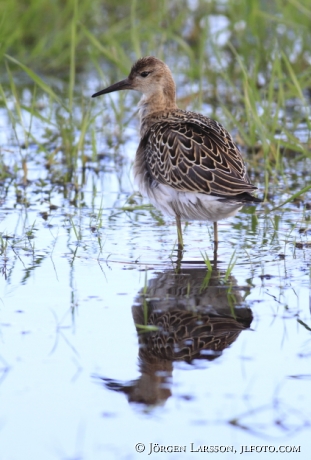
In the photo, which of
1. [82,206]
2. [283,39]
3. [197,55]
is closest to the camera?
[82,206]

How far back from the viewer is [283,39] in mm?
10195

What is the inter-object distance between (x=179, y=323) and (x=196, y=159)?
163 cm

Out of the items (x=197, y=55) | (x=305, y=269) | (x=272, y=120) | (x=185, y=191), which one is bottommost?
(x=305, y=269)

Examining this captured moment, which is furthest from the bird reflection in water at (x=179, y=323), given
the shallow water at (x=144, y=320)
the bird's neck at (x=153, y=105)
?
the bird's neck at (x=153, y=105)

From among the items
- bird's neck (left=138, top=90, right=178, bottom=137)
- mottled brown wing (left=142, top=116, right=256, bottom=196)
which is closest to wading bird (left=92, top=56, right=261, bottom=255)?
mottled brown wing (left=142, top=116, right=256, bottom=196)

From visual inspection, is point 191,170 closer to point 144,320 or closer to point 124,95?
point 144,320

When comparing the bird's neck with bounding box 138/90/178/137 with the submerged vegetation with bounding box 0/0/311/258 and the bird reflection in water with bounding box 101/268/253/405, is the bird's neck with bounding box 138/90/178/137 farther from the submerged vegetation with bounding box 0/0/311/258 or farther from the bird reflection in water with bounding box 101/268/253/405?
the bird reflection in water with bounding box 101/268/253/405

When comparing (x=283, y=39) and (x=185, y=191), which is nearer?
(x=185, y=191)

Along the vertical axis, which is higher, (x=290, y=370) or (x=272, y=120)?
(x=272, y=120)

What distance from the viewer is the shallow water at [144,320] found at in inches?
146

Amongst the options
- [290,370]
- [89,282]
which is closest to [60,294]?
[89,282]

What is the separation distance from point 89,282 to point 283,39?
5904 mm

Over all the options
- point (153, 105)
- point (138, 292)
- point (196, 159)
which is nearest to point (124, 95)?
point (153, 105)

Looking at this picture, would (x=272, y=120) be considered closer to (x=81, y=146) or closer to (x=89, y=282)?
(x=81, y=146)
